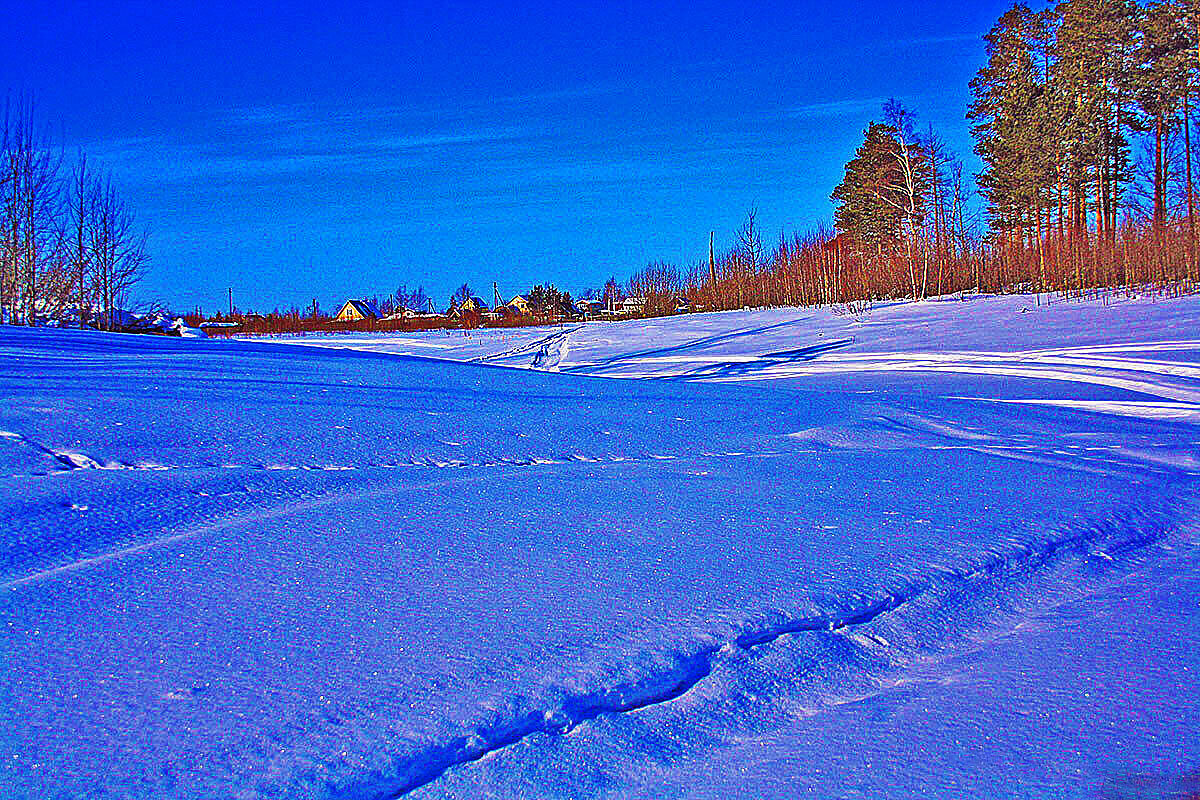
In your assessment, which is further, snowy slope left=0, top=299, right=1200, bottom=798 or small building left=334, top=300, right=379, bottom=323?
small building left=334, top=300, right=379, bottom=323

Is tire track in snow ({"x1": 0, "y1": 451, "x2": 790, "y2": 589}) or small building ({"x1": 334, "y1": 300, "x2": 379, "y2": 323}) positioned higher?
small building ({"x1": 334, "y1": 300, "x2": 379, "y2": 323})

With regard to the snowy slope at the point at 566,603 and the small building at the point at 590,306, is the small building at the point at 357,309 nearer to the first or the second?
the small building at the point at 590,306

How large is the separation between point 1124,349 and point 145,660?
7.69 m

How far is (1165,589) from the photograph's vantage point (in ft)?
5.80

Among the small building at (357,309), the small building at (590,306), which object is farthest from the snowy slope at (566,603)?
the small building at (357,309)

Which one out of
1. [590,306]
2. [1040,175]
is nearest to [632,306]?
[590,306]

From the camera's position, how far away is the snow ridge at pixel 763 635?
1067 mm

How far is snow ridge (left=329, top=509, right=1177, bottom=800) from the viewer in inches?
42.0

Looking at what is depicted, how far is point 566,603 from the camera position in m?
1.53

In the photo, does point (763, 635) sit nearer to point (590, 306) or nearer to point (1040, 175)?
point (1040, 175)

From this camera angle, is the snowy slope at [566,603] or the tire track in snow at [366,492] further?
the tire track in snow at [366,492]

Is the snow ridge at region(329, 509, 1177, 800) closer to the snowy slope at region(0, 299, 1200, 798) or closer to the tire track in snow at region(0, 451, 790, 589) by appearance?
the snowy slope at region(0, 299, 1200, 798)

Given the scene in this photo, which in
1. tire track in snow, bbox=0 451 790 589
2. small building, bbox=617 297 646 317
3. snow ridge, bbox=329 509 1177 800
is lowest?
snow ridge, bbox=329 509 1177 800

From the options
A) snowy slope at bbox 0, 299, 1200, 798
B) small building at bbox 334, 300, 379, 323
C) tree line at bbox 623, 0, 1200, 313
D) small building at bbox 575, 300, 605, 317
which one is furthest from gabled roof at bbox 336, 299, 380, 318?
snowy slope at bbox 0, 299, 1200, 798
